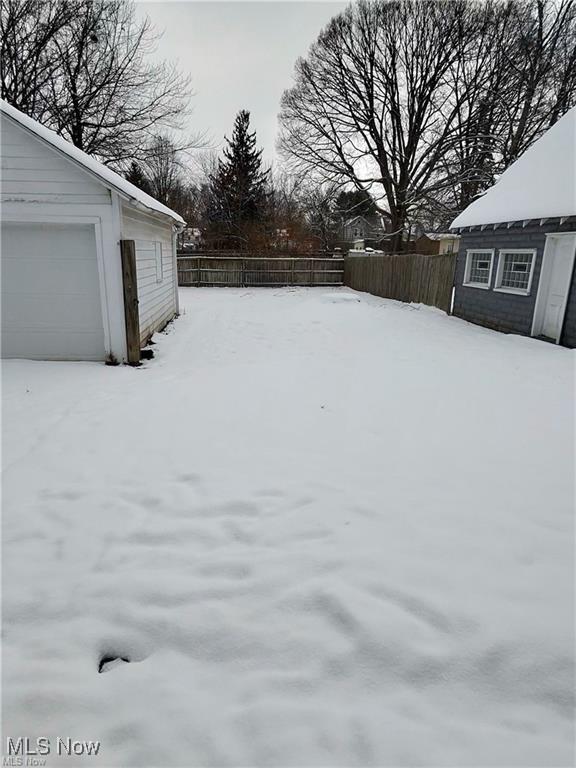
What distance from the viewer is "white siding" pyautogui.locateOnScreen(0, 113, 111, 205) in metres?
5.72

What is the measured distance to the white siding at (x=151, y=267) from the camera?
283 inches

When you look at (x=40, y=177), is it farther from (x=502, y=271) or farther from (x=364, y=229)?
(x=364, y=229)

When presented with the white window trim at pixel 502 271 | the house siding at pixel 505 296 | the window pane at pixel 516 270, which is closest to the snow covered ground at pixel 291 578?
the house siding at pixel 505 296

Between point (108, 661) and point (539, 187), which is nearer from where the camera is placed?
point (108, 661)

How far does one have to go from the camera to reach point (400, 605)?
6.84 ft

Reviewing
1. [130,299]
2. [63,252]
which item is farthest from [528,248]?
[63,252]

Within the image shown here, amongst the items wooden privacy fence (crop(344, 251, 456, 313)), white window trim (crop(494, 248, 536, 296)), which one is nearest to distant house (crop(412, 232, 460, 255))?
wooden privacy fence (crop(344, 251, 456, 313))

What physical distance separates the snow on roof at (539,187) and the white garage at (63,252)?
778 centimetres

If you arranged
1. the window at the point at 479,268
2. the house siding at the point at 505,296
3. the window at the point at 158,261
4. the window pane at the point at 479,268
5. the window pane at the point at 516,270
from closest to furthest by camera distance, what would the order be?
the house siding at the point at 505,296
the window at the point at 158,261
the window pane at the point at 516,270
the window at the point at 479,268
the window pane at the point at 479,268

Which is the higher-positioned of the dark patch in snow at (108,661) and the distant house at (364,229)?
the distant house at (364,229)

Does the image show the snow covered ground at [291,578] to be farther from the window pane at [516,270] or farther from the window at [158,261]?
the window pane at [516,270]

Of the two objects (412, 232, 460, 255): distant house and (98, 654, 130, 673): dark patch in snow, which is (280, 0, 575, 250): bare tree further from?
(98, 654, 130, 673): dark patch in snow

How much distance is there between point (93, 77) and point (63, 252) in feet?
47.4

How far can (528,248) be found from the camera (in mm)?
9109
